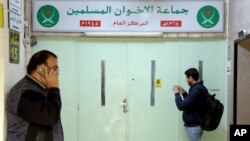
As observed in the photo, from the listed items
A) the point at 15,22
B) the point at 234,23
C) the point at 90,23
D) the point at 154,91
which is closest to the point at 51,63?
the point at 15,22

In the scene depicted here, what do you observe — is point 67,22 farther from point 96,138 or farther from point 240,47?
point 240,47

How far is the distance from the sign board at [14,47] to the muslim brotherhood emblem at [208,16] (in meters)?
2.65

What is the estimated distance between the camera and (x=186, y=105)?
345 centimetres

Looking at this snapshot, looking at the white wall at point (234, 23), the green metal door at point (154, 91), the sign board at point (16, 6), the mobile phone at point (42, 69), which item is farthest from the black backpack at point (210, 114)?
the sign board at point (16, 6)

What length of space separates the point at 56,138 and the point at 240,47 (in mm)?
2633

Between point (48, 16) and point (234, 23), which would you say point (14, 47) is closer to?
point (48, 16)

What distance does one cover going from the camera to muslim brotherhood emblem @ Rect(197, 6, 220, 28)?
4082 mm

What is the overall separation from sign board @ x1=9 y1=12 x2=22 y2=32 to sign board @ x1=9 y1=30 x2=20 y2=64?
0.04 meters

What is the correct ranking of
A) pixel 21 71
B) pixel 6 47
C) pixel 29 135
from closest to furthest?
pixel 29 135 → pixel 6 47 → pixel 21 71

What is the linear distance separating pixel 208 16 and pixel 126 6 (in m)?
1.18

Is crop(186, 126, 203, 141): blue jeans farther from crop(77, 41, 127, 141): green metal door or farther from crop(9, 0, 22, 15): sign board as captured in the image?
crop(9, 0, 22, 15): sign board

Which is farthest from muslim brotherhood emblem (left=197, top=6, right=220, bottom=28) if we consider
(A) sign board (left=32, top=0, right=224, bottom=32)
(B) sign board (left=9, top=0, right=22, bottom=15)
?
(B) sign board (left=9, top=0, right=22, bottom=15)

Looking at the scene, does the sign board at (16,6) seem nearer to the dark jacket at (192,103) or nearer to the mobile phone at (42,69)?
the mobile phone at (42,69)

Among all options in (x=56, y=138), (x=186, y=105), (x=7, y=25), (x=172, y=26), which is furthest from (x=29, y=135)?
(x=172, y=26)
